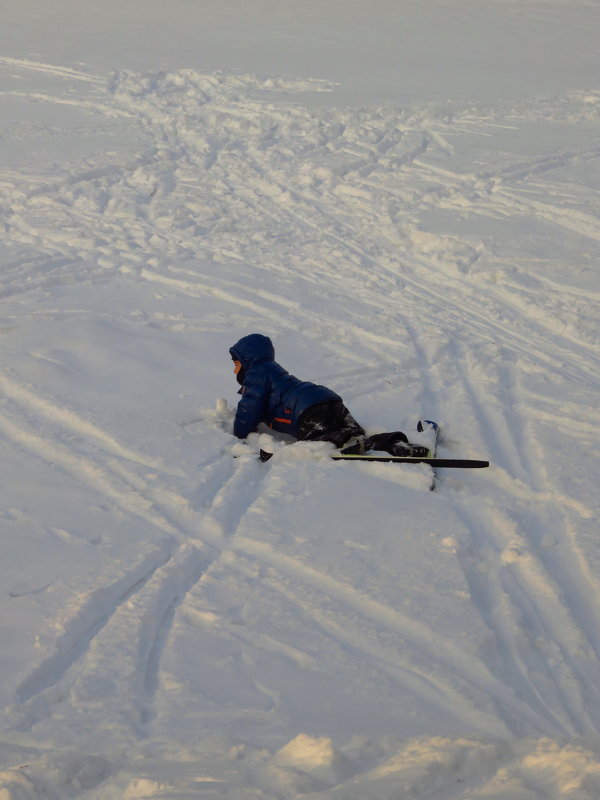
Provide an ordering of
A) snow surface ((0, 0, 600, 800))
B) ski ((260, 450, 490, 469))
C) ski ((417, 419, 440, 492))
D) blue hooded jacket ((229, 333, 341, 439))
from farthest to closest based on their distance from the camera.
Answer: blue hooded jacket ((229, 333, 341, 439)), ski ((417, 419, 440, 492)), ski ((260, 450, 490, 469)), snow surface ((0, 0, 600, 800))

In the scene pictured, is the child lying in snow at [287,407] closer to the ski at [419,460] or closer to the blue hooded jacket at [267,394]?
the blue hooded jacket at [267,394]

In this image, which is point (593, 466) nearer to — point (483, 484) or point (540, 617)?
point (483, 484)

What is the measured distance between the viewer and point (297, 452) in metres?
5.76

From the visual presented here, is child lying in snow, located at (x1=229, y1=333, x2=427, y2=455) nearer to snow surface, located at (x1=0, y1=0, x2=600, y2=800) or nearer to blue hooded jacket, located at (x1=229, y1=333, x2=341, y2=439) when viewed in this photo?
blue hooded jacket, located at (x1=229, y1=333, x2=341, y2=439)

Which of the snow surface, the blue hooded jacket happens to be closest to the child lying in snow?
the blue hooded jacket

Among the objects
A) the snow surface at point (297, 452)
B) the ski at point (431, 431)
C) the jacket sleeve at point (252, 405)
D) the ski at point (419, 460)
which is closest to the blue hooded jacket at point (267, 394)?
the jacket sleeve at point (252, 405)

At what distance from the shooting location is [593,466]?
5.83m

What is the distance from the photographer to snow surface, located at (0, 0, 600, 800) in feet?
10.8

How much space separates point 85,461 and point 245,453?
108cm

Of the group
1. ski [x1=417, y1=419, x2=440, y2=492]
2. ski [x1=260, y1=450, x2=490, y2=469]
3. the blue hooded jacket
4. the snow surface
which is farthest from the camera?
the blue hooded jacket

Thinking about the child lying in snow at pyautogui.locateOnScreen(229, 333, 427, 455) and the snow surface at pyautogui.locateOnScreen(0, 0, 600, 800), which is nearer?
the snow surface at pyautogui.locateOnScreen(0, 0, 600, 800)

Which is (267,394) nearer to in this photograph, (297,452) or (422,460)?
(297,452)

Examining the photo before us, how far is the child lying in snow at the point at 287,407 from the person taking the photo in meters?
5.85

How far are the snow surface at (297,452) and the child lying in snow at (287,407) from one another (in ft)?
0.77
